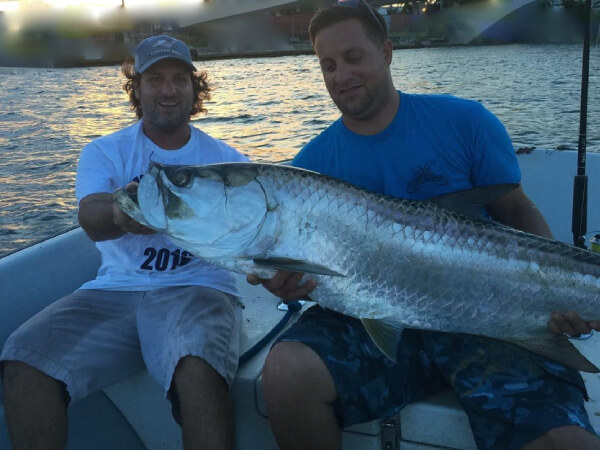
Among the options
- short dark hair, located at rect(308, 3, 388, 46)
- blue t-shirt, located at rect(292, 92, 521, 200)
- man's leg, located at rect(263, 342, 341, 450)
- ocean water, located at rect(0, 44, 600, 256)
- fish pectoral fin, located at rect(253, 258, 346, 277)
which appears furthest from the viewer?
ocean water, located at rect(0, 44, 600, 256)

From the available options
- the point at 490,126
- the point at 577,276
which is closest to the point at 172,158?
the point at 490,126

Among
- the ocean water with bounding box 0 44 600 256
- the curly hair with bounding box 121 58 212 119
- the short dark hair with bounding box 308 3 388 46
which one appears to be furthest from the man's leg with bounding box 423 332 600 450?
the ocean water with bounding box 0 44 600 256

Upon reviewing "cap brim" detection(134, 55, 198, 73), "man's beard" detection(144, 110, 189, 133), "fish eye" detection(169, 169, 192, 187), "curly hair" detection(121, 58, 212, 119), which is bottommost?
"fish eye" detection(169, 169, 192, 187)

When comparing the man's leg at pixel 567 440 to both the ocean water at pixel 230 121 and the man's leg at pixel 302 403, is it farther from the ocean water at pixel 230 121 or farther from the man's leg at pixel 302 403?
the ocean water at pixel 230 121

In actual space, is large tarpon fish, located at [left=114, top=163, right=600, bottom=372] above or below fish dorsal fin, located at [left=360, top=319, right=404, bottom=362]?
above

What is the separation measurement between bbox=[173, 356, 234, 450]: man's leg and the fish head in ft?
1.51

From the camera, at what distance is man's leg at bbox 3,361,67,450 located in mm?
2150

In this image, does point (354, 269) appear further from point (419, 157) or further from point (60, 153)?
point (60, 153)

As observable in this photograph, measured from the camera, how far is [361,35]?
8.64 ft

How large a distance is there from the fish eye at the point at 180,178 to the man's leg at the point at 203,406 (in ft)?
2.26

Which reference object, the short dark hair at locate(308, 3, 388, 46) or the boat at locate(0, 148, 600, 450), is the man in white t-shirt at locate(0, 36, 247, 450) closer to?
the boat at locate(0, 148, 600, 450)

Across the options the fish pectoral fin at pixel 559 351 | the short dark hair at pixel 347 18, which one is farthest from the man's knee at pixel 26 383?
the short dark hair at pixel 347 18

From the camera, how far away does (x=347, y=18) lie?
8.63 ft

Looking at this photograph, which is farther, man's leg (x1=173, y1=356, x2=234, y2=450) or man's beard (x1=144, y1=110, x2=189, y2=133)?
man's beard (x1=144, y1=110, x2=189, y2=133)
